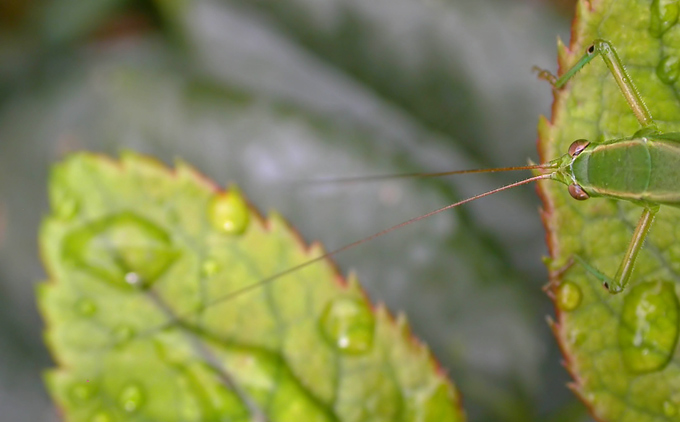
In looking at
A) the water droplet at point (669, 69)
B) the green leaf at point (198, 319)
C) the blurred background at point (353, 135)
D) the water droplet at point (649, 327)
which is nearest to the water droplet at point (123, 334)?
the green leaf at point (198, 319)

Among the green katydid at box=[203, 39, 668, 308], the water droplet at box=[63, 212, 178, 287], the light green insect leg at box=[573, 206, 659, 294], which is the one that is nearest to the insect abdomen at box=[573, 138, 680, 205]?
the green katydid at box=[203, 39, 668, 308]

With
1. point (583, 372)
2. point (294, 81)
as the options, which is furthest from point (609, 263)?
point (294, 81)

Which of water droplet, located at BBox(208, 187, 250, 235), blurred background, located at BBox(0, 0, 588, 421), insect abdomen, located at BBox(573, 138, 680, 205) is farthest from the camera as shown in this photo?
blurred background, located at BBox(0, 0, 588, 421)

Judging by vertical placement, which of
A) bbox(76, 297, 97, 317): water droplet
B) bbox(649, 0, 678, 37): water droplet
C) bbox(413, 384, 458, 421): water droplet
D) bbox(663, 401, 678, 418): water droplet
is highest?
bbox(649, 0, 678, 37): water droplet

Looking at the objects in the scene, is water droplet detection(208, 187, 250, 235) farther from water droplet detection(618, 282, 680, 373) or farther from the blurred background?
water droplet detection(618, 282, 680, 373)

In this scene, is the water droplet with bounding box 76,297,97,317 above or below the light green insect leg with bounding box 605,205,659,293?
above

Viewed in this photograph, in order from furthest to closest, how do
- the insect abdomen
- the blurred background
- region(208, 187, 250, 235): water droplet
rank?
1. the blurred background
2. the insect abdomen
3. region(208, 187, 250, 235): water droplet

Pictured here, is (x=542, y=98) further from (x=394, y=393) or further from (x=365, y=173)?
(x=394, y=393)

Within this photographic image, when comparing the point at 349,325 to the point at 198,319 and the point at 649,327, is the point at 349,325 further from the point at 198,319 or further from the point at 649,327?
the point at 649,327
